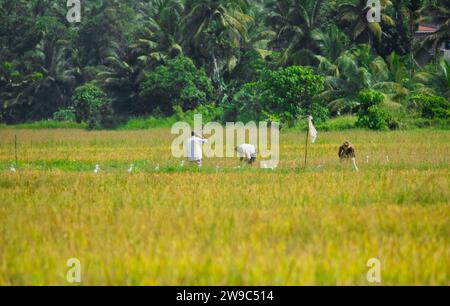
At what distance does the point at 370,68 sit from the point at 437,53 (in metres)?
4.35

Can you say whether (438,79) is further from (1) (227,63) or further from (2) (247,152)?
(2) (247,152)

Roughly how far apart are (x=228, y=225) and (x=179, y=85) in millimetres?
26379

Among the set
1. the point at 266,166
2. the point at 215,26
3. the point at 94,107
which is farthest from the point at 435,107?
the point at 94,107

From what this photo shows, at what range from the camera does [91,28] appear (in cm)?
4094

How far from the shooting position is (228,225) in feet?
26.1

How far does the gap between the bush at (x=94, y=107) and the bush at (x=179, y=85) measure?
6.03 feet

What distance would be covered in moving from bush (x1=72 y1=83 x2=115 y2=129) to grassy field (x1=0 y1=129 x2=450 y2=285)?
21291mm

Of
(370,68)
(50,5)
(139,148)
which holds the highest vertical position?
(50,5)

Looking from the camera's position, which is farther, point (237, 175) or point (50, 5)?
point (50, 5)

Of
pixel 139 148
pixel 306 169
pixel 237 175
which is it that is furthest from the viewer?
pixel 139 148

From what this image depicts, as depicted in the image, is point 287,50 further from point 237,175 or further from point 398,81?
point 237,175

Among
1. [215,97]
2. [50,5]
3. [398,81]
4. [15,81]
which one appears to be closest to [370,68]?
[398,81]

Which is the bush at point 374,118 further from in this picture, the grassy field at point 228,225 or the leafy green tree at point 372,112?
the grassy field at point 228,225

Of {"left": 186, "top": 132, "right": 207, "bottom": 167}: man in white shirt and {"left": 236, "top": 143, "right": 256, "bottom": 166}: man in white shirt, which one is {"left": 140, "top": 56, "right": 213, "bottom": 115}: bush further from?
{"left": 186, "top": 132, "right": 207, "bottom": 167}: man in white shirt
